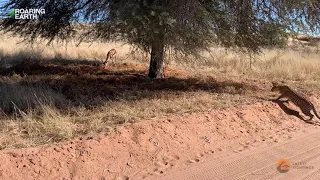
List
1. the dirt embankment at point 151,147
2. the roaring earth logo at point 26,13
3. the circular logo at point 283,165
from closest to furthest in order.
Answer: the dirt embankment at point 151,147, the circular logo at point 283,165, the roaring earth logo at point 26,13

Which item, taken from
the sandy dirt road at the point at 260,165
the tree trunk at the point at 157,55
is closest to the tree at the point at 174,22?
the tree trunk at the point at 157,55

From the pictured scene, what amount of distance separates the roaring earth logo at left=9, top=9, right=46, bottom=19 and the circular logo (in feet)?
30.5

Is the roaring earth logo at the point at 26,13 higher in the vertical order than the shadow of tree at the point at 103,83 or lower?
higher

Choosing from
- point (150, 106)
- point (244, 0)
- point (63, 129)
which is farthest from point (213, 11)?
point (63, 129)

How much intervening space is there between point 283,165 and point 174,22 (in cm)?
375

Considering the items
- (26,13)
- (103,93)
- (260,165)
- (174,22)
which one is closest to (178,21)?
(174,22)

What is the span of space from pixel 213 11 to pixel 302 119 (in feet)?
11.3

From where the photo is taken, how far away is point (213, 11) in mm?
9555

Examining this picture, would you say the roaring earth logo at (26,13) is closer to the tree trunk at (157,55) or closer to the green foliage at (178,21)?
the green foliage at (178,21)

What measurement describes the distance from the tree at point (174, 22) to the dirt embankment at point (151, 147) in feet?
6.53

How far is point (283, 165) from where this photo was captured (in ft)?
20.0

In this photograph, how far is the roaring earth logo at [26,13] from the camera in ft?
40.8

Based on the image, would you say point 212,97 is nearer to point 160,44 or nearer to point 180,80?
point 160,44

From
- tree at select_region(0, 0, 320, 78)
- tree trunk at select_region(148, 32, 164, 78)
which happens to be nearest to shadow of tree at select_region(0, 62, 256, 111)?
tree trunk at select_region(148, 32, 164, 78)
